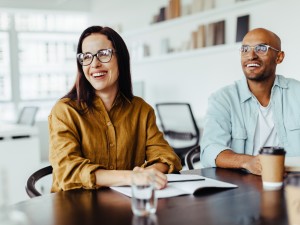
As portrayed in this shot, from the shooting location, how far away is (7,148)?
364 cm

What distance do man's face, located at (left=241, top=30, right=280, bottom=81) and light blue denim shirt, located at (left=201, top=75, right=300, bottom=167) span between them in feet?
0.25

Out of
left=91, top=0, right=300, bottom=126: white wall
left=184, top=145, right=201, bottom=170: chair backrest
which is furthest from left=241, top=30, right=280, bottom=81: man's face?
left=91, top=0, right=300, bottom=126: white wall

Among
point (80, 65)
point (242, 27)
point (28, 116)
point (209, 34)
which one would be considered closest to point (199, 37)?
point (209, 34)

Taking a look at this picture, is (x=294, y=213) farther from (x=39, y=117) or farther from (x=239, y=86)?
(x=39, y=117)

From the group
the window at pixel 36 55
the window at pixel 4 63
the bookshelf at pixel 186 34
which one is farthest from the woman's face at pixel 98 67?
the window at pixel 4 63

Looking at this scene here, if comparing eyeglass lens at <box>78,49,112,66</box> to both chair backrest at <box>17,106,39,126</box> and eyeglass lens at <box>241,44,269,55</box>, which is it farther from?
chair backrest at <box>17,106,39,126</box>

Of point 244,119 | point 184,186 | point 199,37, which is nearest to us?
point 184,186

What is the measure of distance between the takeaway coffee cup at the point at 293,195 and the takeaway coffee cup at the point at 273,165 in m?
0.38

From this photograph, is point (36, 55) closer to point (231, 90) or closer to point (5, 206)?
point (231, 90)

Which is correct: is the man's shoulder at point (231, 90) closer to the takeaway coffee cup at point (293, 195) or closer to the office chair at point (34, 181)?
the office chair at point (34, 181)

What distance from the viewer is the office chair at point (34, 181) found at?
4.22 feet

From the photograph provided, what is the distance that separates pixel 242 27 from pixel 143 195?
127 inches

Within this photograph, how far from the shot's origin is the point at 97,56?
142 cm

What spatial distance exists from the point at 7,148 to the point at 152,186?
3052mm
